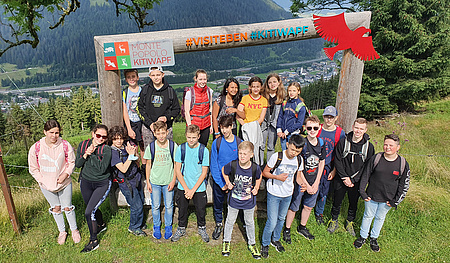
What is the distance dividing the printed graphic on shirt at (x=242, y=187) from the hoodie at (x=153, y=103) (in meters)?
1.87

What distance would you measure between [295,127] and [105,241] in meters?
3.92

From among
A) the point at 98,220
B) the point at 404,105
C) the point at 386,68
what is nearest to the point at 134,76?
the point at 98,220

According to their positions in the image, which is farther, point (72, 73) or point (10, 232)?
point (72, 73)

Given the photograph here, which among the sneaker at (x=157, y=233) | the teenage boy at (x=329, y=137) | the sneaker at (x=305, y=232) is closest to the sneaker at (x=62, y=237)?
the sneaker at (x=157, y=233)

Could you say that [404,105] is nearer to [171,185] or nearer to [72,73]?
[171,185]

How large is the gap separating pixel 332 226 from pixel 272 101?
2.56 m

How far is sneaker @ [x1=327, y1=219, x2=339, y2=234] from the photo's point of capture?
4.67m

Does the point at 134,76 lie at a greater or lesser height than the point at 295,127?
greater

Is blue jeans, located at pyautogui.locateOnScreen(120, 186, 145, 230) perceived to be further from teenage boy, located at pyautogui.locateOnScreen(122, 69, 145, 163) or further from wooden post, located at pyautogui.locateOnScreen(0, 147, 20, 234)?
wooden post, located at pyautogui.locateOnScreen(0, 147, 20, 234)

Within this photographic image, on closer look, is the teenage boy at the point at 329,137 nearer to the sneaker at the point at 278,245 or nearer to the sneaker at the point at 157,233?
the sneaker at the point at 278,245

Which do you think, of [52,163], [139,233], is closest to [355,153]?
[139,233]

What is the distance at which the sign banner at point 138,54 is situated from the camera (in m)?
4.45

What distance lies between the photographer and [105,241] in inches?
173

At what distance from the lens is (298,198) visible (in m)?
4.21
